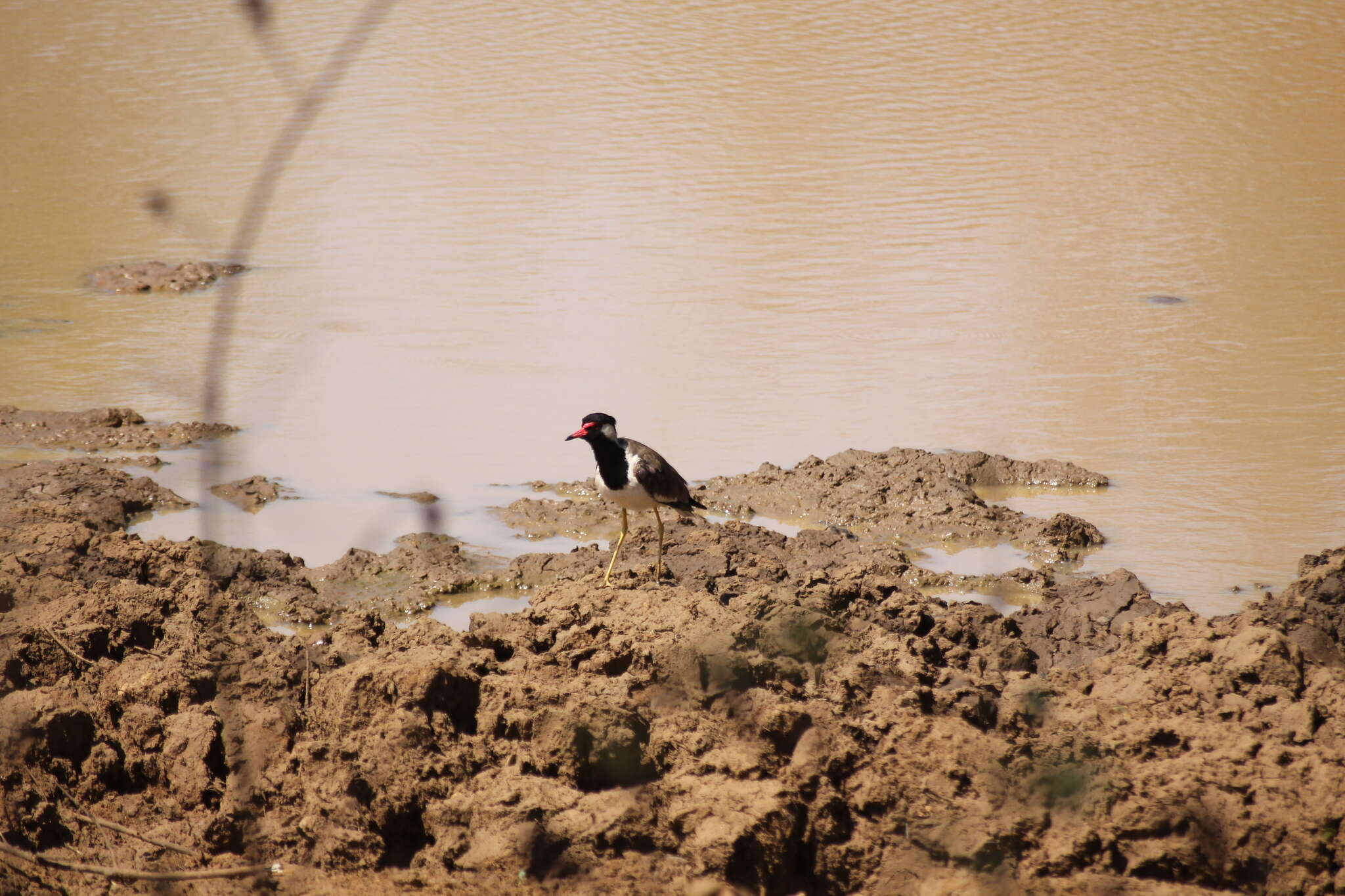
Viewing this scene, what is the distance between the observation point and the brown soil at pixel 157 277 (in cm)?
1209

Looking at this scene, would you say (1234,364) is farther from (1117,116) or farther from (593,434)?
(1117,116)

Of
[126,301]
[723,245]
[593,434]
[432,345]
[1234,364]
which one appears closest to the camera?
[593,434]

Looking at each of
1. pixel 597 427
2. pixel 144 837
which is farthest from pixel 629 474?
pixel 144 837

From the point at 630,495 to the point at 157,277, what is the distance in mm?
7994

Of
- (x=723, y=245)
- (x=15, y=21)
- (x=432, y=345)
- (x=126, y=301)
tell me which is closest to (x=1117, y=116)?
(x=723, y=245)

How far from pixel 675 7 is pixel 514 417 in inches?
602

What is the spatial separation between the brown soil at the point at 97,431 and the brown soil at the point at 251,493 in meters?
0.83

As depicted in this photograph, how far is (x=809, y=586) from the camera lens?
207 inches

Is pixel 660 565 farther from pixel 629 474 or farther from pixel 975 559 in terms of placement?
pixel 975 559

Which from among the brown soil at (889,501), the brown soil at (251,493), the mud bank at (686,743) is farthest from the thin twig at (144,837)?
the brown soil at (251,493)

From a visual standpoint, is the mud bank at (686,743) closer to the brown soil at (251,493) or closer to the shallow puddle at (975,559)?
the shallow puddle at (975,559)

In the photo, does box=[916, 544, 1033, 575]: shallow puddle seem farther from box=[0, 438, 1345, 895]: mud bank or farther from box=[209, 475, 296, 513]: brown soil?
box=[209, 475, 296, 513]: brown soil

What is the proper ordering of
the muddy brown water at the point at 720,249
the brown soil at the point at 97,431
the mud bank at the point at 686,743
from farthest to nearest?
1. the brown soil at the point at 97,431
2. the muddy brown water at the point at 720,249
3. the mud bank at the point at 686,743

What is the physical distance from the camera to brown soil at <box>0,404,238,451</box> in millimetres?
8430
